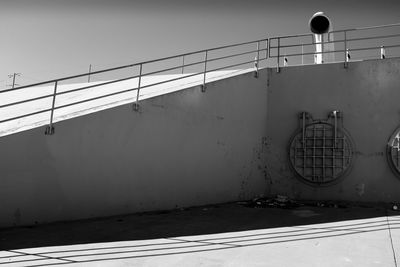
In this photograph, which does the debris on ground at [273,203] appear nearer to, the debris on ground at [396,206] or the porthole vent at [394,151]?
the debris on ground at [396,206]

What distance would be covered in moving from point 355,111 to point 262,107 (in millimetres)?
2351

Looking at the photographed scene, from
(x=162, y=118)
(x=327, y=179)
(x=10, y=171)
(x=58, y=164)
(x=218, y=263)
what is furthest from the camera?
(x=327, y=179)

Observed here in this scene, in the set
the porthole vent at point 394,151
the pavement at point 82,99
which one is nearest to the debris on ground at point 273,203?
the porthole vent at point 394,151

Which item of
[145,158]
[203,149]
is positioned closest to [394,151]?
[203,149]

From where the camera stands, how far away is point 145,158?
722cm

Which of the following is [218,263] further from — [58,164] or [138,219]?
[58,164]

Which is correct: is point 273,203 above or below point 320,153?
below

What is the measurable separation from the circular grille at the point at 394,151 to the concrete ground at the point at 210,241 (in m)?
2.02

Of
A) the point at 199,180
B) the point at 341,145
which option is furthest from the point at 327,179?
the point at 199,180

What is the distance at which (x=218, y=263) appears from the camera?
3.91 m

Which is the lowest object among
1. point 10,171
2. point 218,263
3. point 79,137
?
point 218,263

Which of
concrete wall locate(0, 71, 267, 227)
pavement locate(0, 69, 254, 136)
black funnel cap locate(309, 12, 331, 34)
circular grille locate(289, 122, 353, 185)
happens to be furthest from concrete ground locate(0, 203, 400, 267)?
black funnel cap locate(309, 12, 331, 34)

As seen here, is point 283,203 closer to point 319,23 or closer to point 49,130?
point 49,130

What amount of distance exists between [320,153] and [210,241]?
18.0ft
